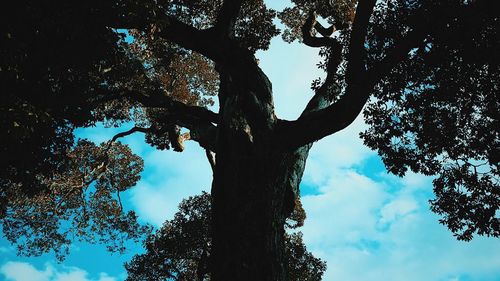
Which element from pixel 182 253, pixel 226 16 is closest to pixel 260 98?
pixel 226 16

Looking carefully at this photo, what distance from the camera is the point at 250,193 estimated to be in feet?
20.4

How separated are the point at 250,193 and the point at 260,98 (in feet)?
8.19

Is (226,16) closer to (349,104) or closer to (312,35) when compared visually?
(349,104)

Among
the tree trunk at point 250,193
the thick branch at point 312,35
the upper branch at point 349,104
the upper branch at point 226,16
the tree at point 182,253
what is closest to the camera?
the tree trunk at point 250,193

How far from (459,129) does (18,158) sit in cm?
1119

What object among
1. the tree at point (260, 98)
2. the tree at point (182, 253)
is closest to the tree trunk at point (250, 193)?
the tree at point (260, 98)

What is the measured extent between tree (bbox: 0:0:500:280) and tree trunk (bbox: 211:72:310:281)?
23 mm

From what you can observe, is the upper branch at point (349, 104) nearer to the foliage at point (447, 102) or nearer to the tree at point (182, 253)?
the foliage at point (447, 102)

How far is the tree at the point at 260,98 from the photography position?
5891mm

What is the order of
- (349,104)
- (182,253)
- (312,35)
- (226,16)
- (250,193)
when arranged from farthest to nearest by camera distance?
(182,253), (312,35), (226,16), (349,104), (250,193)

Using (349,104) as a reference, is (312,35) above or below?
above

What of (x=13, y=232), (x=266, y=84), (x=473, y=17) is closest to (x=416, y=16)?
(x=473, y=17)

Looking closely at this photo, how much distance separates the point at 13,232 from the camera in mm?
18688

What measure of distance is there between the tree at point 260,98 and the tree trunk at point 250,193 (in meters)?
0.02
